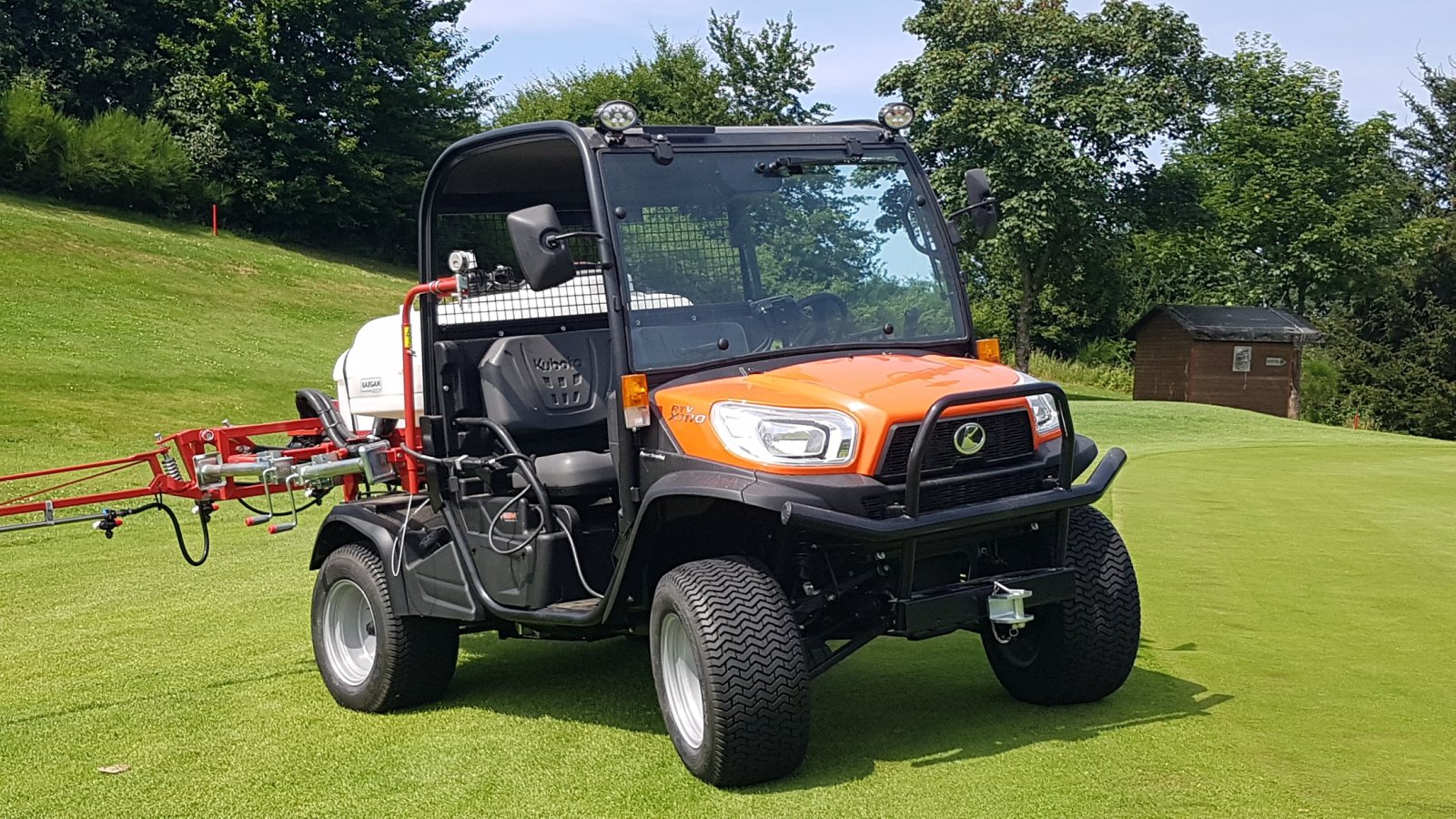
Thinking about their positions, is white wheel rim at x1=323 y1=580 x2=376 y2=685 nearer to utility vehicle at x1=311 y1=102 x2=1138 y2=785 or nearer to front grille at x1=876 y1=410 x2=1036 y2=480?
utility vehicle at x1=311 y1=102 x2=1138 y2=785

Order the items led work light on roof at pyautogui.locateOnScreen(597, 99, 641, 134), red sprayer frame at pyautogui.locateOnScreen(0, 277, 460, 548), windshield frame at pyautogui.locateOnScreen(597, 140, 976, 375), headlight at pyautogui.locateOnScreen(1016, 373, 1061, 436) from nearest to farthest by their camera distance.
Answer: headlight at pyautogui.locateOnScreen(1016, 373, 1061, 436)
windshield frame at pyautogui.locateOnScreen(597, 140, 976, 375)
led work light on roof at pyautogui.locateOnScreen(597, 99, 641, 134)
red sprayer frame at pyautogui.locateOnScreen(0, 277, 460, 548)

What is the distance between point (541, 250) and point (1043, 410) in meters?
1.98

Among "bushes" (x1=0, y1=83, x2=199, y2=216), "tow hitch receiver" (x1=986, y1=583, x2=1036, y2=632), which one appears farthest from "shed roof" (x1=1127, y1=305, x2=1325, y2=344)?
"tow hitch receiver" (x1=986, y1=583, x2=1036, y2=632)

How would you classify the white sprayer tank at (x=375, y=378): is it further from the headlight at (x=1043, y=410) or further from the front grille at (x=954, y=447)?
the headlight at (x=1043, y=410)

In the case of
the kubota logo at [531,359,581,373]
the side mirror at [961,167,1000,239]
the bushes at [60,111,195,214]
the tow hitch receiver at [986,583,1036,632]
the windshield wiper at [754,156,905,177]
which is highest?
the bushes at [60,111,195,214]

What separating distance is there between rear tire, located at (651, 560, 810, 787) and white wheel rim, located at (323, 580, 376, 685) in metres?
2.39

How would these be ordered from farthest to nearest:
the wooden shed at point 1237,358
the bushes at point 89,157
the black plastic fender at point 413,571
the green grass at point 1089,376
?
the green grass at point 1089,376
the wooden shed at point 1237,358
the bushes at point 89,157
the black plastic fender at point 413,571

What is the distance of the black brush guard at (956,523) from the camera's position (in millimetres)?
5023

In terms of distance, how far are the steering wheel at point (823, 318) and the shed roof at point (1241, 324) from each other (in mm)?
43261

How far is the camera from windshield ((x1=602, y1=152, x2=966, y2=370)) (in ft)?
19.1

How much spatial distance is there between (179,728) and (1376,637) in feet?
19.8

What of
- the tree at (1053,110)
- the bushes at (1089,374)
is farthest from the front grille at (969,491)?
the bushes at (1089,374)

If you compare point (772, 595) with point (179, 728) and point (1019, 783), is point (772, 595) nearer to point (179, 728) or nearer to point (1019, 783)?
point (1019, 783)

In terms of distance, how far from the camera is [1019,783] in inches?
201
